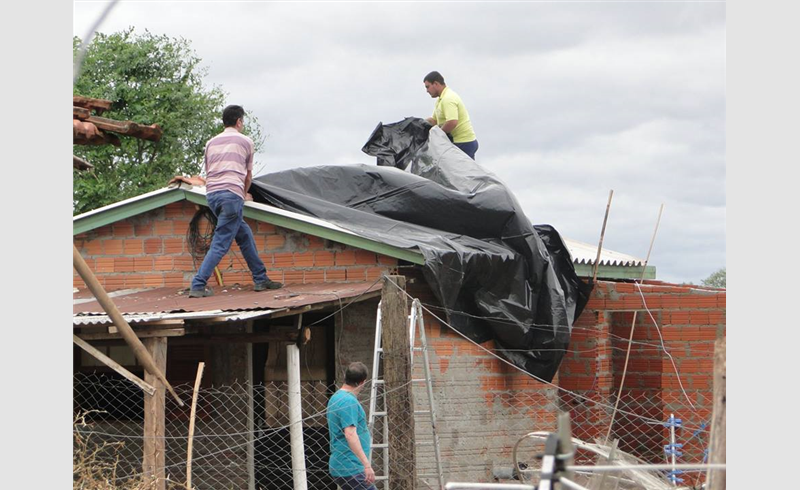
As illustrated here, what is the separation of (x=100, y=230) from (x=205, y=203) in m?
1.52

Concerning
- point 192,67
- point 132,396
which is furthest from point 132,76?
point 132,396

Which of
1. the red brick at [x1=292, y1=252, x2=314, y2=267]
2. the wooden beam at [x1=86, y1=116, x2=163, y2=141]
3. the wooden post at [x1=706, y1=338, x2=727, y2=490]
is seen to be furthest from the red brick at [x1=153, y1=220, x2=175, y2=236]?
the wooden post at [x1=706, y1=338, x2=727, y2=490]

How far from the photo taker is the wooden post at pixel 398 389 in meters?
7.61

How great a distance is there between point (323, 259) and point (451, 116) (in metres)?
3.27

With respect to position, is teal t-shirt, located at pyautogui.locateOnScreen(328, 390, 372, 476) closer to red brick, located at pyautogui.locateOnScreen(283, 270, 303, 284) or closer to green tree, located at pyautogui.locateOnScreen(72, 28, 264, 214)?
red brick, located at pyautogui.locateOnScreen(283, 270, 303, 284)

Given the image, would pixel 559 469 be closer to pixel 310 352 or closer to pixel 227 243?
pixel 227 243

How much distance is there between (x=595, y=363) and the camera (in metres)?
12.9

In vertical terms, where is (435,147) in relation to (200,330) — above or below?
above

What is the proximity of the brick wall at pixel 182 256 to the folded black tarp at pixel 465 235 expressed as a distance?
1.32 feet

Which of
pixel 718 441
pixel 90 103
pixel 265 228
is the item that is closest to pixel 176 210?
pixel 265 228

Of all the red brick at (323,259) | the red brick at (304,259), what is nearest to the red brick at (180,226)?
the red brick at (304,259)

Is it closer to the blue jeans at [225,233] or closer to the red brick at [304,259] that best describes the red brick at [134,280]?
the blue jeans at [225,233]

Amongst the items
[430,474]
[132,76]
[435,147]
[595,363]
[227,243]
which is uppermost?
[132,76]

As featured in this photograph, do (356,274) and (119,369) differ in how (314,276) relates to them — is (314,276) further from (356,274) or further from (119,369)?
(119,369)
